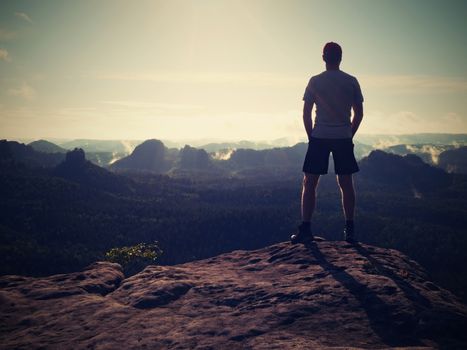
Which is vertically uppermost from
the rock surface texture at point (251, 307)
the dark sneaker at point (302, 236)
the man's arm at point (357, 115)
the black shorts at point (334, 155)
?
the man's arm at point (357, 115)

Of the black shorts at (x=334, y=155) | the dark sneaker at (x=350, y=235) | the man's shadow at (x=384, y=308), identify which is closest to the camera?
the man's shadow at (x=384, y=308)

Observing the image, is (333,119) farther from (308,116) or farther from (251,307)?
(251,307)

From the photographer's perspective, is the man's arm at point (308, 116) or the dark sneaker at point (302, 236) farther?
the dark sneaker at point (302, 236)

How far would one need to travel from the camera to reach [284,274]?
10.1m

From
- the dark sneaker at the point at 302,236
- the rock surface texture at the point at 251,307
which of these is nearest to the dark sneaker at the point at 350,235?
the rock surface texture at the point at 251,307

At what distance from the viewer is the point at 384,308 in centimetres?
758

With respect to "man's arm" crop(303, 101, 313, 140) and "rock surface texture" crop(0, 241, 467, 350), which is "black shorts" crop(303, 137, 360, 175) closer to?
"man's arm" crop(303, 101, 313, 140)

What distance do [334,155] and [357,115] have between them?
1434 millimetres

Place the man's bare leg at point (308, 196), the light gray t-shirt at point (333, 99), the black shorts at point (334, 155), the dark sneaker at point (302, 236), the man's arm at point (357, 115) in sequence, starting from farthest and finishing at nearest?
1. the dark sneaker at point (302, 236)
2. the man's bare leg at point (308, 196)
3. the man's arm at point (357, 115)
4. the black shorts at point (334, 155)
5. the light gray t-shirt at point (333, 99)

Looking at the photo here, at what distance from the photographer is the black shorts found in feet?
36.4

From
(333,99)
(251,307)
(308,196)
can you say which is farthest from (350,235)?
(251,307)

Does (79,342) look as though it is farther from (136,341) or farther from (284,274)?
(284,274)

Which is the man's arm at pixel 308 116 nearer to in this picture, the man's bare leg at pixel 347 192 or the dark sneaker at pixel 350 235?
the man's bare leg at pixel 347 192

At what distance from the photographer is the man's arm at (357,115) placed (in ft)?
36.9
